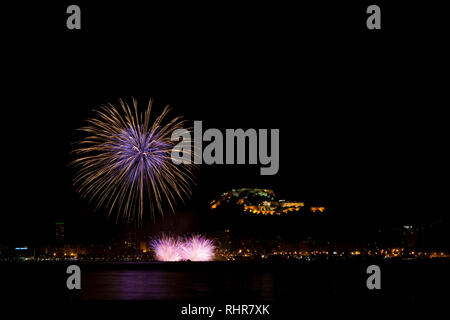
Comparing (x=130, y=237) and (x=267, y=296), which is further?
(x=130, y=237)

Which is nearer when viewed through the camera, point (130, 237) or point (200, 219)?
point (130, 237)

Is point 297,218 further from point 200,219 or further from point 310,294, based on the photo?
point 310,294

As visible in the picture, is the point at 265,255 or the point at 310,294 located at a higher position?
the point at 310,294

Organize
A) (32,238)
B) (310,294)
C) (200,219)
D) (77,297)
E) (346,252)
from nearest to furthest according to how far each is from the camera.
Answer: (77,297)
(310,294)
(32,238)
(200,219)
(346,252)

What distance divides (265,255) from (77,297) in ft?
412

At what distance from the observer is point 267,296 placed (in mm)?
44031

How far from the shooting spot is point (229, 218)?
19225cm
